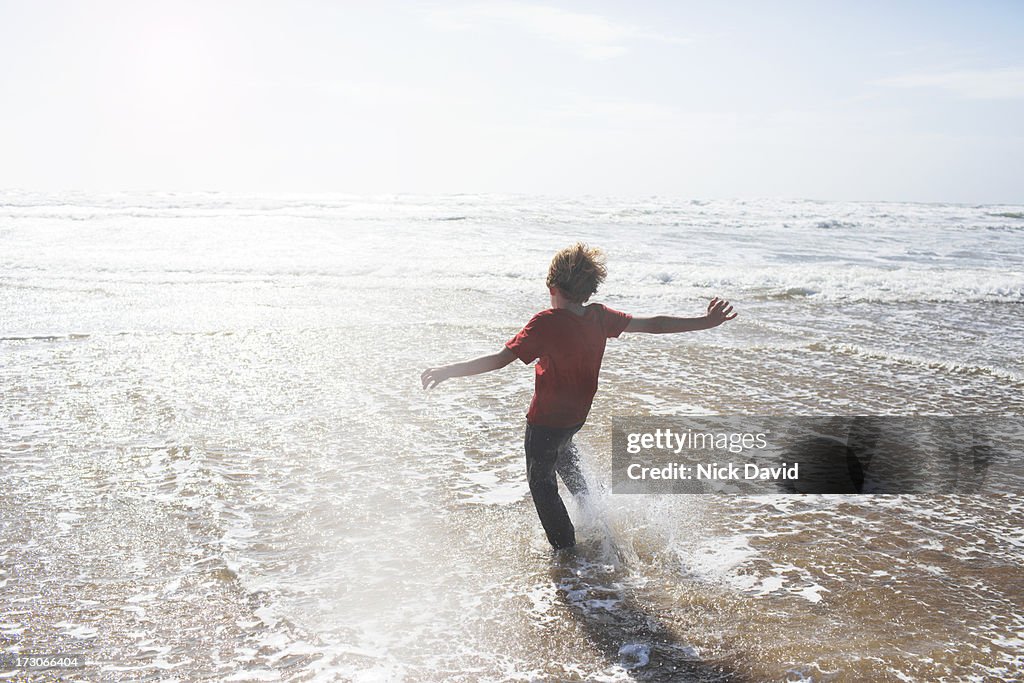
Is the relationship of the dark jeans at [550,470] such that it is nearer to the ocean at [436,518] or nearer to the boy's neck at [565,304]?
the ocean at [436,518]

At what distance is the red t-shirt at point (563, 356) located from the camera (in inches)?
142

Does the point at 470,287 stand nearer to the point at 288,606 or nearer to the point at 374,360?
the point at 374,360

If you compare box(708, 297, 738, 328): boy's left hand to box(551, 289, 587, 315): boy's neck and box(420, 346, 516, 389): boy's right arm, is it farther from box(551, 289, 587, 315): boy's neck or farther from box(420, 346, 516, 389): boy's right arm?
box(420, 346, 516, 389): boy's right arm

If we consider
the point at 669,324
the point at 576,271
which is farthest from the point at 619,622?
the point at 576,271

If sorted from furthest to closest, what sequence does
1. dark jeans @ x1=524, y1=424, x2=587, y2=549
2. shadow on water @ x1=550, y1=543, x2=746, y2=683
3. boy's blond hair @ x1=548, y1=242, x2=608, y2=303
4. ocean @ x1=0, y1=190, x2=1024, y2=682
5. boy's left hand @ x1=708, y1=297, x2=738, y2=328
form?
boy's left hand @ x1=708, y1=297, x2=738, y2=328 → dark jeans @ x1=524, y1=424, x2=587, y2=549 → boy's blond hair @ x1=548, y1=242, x2=608, y2=303 → ocean @ x1=0, y1=190, x2=1024, y2=682 → shadow on water @ x1=550, y1=543, x2=746, y2=683

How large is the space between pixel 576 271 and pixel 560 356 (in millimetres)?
392

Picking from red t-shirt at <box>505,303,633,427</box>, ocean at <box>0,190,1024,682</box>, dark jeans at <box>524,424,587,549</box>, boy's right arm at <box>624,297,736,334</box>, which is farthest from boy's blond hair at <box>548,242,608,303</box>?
ocean at <box>0,190,1024,682</box>

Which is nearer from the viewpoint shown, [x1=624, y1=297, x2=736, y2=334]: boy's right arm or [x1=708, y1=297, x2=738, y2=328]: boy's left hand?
[x1=624, y1=297, x2=736, y2=334]: boy's right arm

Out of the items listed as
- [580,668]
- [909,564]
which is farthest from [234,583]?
[909,564]

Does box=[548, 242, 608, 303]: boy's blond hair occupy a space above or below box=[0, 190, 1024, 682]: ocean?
above

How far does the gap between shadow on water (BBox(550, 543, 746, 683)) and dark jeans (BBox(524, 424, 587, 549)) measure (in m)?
0.13

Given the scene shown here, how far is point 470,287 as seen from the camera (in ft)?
47.8

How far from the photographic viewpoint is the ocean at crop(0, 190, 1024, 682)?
316cm

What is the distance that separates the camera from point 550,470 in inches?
149
